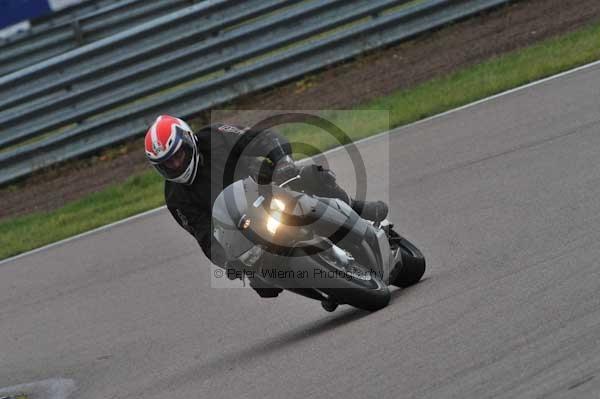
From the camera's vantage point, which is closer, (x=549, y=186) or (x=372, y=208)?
(x=372, y=208)

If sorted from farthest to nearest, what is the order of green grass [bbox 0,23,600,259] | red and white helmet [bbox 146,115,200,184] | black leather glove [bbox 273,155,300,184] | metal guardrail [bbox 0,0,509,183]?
1. metal guardrail [bbox 0,0,509,183]
2. green grass [bbox 0,23,600,259]
3. red and white helmet [bbox 146,115,200,184]
4. black leather glove [bbox 273,155,300,184]

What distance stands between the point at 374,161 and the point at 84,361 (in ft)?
14.3

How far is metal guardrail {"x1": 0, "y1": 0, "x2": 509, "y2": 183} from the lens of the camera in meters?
15.2

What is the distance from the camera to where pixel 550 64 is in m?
12.8

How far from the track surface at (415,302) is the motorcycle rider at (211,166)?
0.78 meters

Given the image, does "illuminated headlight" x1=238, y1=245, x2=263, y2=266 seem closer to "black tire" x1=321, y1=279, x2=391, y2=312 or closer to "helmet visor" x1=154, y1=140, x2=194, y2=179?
"black tire" x1=321, y1=279, x2=391, y2=312

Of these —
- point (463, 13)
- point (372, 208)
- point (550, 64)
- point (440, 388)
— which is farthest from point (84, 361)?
point (463, 13)

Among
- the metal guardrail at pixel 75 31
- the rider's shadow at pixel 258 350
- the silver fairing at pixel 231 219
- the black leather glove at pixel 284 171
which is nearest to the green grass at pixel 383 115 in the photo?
the rider's shadow at pixel 258 350

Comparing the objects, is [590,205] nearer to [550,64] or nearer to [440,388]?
[440,388]

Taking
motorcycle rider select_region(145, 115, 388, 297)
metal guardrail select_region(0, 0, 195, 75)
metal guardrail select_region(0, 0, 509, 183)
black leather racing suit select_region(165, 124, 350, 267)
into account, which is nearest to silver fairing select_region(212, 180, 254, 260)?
motorcycle rider select_region(145, 115, 388, 297)

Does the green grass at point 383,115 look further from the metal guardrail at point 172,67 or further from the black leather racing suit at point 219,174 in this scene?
the black leather racing suit at point 219,174

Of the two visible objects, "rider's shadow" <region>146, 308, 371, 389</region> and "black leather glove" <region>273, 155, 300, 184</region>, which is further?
"rider's shadow" <region>146, 308, 371, 389</region>

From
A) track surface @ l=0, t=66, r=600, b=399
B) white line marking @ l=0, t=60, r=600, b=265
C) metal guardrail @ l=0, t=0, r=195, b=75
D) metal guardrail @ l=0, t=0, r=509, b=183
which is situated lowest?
metal guardrail @ l=0, t=0, r=195, b=75

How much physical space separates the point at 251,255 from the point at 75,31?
1351 cm
